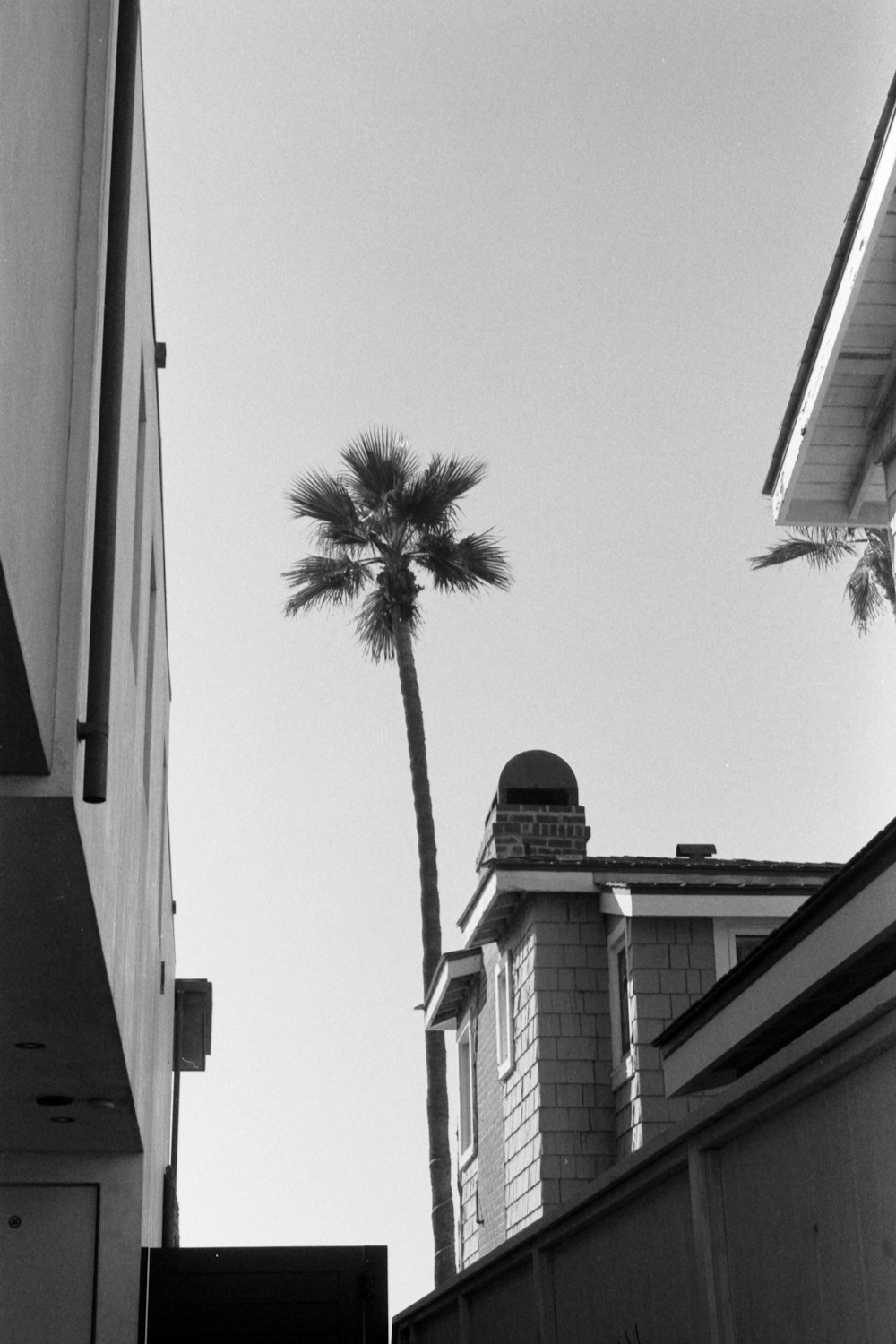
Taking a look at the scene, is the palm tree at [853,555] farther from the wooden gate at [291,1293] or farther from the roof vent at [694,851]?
the wooden gate at [291,1293]

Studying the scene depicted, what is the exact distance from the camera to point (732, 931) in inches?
574

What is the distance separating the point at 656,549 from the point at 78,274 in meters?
19.2

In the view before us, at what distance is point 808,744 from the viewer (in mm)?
20969

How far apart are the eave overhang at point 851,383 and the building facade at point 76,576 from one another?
131 inches

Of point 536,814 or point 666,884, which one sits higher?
point 536,814

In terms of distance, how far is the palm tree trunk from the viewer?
19.4 metres

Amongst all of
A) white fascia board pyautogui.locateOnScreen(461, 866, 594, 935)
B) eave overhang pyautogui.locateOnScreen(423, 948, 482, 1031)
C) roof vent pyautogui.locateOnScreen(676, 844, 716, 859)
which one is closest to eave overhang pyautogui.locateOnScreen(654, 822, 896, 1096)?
white fascia board pyautogui.locateOnScreen(461, 866, 594, 935)

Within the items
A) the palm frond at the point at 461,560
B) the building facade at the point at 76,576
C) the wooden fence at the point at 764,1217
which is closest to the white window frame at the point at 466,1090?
the palm frond at the point at 461,560

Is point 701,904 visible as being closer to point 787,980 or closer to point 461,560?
point 787,980

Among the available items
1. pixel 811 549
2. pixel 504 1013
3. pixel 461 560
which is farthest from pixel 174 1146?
pixel 811 549

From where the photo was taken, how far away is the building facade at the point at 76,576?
351 cm

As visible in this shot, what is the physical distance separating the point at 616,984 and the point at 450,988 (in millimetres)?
4380

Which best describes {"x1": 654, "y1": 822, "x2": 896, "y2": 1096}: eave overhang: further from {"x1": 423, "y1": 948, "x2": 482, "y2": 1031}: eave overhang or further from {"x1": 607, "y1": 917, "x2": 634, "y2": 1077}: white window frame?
Result: {"x1": 423, "y1": 948, "x2": 482, "y2": 1031}: eave overhang

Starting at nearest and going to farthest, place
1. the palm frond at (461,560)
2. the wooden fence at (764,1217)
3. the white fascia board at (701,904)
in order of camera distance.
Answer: the wooden fence at (764,1217), the white fascia board at (701,904), the palm frond at (461,560)
